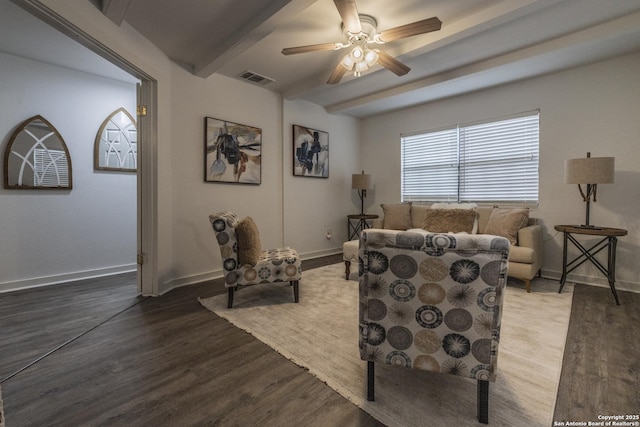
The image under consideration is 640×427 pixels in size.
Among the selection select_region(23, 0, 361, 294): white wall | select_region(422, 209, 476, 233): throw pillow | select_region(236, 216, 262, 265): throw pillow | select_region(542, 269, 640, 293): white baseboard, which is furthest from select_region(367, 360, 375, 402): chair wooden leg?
select_region(542, 269, 640, 293): white baseboard

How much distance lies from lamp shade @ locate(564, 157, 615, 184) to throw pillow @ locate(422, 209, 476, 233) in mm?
1034

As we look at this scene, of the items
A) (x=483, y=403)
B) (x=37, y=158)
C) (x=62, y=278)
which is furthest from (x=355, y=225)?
(x=37, y=158)

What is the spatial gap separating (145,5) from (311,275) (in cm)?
319

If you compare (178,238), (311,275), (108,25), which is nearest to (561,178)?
(311,275)

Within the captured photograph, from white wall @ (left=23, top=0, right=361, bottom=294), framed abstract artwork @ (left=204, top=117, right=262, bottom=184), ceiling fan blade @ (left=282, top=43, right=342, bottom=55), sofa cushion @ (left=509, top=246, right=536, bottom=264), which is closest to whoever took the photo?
ceiling fan blade @ (left=282, top=43, right=342, bottom=55)

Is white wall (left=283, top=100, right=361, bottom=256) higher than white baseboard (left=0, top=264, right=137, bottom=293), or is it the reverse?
white wall (left=283, top=100, right=361, bottom=256)

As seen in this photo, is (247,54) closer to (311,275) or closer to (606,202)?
(311,275)

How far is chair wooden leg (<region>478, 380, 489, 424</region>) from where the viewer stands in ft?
4.08

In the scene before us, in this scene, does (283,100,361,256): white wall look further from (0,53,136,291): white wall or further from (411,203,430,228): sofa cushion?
(0,53,136,291): white wall

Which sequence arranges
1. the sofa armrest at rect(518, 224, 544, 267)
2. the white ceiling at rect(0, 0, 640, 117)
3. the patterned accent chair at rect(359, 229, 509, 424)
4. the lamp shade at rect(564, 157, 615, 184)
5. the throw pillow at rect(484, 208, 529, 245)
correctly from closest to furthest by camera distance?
the patterned accent chair at rect(359, 229, 509, 424), the white ceiling at rect(0, 0, 640, 117), the lamp shade at rect(564, 157, 615, 184), the sofa armrest at rect(518, 224, 544, 267), the throw pillow at rect(484, 208, 529, 245)

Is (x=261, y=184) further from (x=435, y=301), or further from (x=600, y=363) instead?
(x=600, y=363)

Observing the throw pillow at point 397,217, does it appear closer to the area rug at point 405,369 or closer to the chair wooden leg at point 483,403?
the area rug at point 405,369

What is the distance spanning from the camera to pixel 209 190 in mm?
3551

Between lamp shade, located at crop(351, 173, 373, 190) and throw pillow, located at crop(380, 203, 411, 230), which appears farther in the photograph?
lamp shade, located at crop(351, 173, 373, 190)
